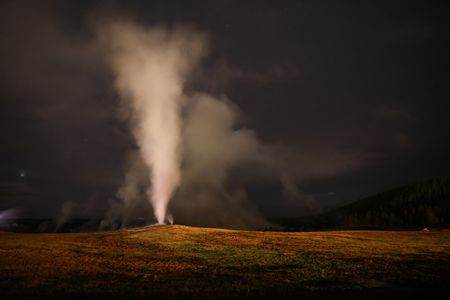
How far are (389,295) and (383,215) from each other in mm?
185902

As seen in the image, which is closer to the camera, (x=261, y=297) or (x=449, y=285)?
(x=261, y=297)

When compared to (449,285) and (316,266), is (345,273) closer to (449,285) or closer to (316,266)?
(316,266)

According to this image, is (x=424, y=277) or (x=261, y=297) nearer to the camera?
(x=261, y=297)

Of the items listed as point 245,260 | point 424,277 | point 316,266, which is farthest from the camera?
point 245,260

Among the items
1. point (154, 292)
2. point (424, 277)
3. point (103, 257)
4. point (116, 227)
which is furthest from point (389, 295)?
point (116, 227)

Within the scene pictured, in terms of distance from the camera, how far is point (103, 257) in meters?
29.5

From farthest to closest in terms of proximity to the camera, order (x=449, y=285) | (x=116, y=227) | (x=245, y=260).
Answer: (x=116, y=227)
(x=245, y=260)
(x=449, y=285)

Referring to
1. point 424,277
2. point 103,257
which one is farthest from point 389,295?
point 103,257

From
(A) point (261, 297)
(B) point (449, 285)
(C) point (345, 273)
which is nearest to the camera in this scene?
(A) point (261, 297)

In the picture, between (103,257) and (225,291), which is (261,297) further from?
(103,257)

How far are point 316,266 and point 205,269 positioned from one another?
9398mm

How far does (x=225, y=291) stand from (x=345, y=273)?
35.4ft

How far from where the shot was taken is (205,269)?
80.1ft

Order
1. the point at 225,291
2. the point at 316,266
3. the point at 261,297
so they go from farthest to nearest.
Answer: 1. the point at 316,266
2. the point at 225,291
3. the point at 261,297
